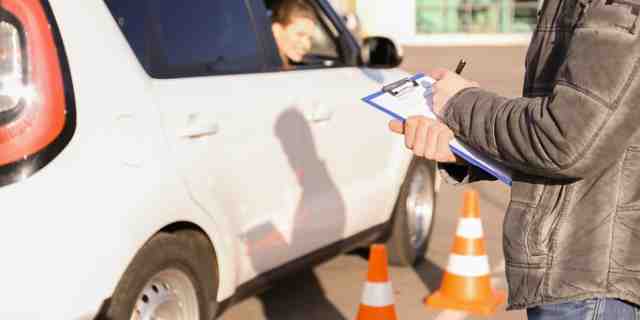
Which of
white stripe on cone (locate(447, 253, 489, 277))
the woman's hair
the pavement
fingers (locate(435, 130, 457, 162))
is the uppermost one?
fingers (locate(435, 130, 457, 162))

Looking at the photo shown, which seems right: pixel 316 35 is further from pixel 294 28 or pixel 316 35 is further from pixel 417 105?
pixel 417 105

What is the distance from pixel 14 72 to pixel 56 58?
166mm

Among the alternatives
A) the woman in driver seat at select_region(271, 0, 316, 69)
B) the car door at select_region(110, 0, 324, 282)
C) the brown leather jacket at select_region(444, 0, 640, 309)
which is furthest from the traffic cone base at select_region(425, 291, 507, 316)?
the brown leather jacket at select_region(444, 0, 640, 309)

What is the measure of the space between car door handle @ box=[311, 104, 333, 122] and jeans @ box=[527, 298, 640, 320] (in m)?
3.00

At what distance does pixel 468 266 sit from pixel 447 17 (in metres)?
37.1

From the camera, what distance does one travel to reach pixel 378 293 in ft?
14.5

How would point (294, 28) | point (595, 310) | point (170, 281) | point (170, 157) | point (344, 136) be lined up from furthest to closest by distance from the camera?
point (294, 28), point (344, 136), point (170, 281), point (170, 157), point (595, 310)

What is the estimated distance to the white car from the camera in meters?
3.22

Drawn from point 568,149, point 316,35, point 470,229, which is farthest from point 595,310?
point 316,35

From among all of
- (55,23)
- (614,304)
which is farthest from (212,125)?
(614,304)

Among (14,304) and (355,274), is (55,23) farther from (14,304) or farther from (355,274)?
(355,274)

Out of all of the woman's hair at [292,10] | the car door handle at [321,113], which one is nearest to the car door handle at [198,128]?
the car door handle at [321,113]

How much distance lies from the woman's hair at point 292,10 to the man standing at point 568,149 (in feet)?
12.5

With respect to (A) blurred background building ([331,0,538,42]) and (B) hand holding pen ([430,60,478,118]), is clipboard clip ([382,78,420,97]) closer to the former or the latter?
(B) hand holding pen ([430,60,478,118])
